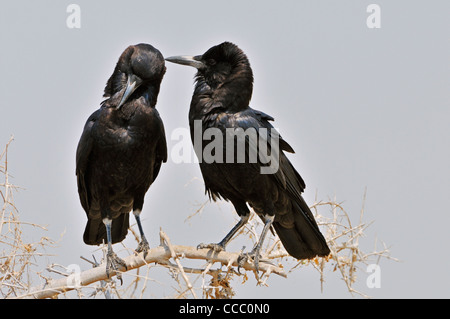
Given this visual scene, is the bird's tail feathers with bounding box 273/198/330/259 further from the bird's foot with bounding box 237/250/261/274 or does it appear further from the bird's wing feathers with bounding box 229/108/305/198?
the bird's foot with bounding box 237/250/261/274

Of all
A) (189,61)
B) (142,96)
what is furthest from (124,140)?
(189,61)

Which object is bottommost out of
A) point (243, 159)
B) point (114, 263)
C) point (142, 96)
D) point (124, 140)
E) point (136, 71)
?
point (114, 263)

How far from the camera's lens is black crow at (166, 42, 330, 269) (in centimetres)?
503

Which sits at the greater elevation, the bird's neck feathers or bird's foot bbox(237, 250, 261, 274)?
the bird's neck feathers

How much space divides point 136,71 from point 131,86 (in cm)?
11

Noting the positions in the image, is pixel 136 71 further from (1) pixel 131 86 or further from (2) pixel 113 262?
(2) pixel 113 262

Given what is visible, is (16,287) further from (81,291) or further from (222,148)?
(222,148)

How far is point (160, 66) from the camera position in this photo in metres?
5.12

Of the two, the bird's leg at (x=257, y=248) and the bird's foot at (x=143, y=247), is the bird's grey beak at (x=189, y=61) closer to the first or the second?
Result: the bird's leg at (x=257, y=248)

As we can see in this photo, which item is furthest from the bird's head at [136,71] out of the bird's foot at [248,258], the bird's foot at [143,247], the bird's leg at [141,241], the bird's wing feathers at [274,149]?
the bird's foot at [248,258]

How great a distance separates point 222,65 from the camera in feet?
17.3

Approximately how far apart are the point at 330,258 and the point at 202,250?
929 mm

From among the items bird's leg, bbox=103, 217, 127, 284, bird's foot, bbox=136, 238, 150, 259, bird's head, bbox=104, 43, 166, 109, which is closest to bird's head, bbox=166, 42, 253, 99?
bird's head, bbox=104, 43, 166, 109

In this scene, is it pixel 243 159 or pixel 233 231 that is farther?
pixel 233 231
